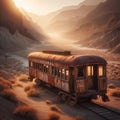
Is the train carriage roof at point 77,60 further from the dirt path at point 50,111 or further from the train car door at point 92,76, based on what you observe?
the dirt path at point 50,111

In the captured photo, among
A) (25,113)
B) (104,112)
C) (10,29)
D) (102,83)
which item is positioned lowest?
(104,112)

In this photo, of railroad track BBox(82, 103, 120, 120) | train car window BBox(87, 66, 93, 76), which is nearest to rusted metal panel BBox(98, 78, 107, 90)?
train car window BBox(87, 66, 93, 76)

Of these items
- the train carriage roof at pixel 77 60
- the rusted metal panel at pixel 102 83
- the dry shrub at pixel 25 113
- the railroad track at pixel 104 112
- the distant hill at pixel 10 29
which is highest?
the distant hill at pixel 10 29

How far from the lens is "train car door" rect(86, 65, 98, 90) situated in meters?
17.7

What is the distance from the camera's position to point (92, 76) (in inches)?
703

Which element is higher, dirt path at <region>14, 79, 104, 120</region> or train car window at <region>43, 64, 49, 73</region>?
train car window at <region>43, 64, 49, 73</region>

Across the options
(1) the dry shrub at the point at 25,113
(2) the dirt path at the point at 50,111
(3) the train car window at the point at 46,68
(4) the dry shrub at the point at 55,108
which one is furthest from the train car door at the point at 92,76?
(1) the dry shrub at the point at 25,113

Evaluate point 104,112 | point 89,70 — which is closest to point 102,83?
point 89,70

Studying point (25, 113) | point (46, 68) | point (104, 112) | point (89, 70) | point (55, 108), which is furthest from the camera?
point (46, 68)

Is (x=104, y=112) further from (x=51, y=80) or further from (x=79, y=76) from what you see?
(x=51, y=80)

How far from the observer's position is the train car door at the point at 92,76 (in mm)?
17719

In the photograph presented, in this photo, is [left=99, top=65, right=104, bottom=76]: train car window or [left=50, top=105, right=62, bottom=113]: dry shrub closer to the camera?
[left=50, top=105, right=62, bottom=113]: dry shrub

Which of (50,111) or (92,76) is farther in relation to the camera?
(92,76)

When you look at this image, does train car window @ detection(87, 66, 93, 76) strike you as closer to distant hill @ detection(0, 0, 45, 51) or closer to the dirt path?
the dirt path
